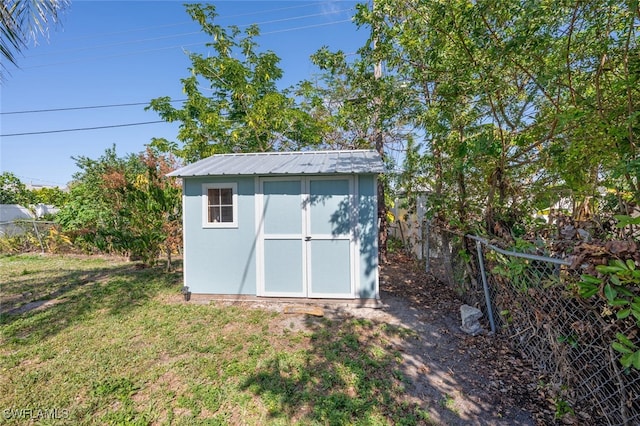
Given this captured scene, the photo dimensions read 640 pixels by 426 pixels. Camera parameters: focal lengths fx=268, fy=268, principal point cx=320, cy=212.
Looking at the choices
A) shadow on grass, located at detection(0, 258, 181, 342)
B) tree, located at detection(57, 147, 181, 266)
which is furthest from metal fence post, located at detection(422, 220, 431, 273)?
tree, located at detection(57, 147, 181, 266)

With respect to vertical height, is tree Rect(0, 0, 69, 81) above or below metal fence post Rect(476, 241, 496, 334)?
above

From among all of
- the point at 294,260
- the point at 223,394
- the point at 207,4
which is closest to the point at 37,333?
the point at 223,394

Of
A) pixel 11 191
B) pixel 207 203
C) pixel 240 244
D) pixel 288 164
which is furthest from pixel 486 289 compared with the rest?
pixel 11 191

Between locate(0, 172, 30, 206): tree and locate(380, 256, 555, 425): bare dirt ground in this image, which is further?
locate(0, 172, 30, 206): tree

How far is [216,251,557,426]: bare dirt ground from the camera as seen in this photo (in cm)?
234

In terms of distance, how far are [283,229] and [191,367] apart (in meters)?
2.40

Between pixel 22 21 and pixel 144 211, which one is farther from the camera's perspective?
pixel 144 211

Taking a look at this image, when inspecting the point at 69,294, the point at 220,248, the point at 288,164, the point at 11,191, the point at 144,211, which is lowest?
the point at 69,294

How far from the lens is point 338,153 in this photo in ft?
19.3

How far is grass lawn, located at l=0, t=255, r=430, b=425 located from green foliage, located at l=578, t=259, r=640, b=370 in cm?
151

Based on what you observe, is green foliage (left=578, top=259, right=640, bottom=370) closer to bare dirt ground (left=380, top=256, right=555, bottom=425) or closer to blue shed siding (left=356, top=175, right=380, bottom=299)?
bare dirt ground (left=380, top=256, right=555, bottom=425)

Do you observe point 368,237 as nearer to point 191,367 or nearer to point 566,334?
point 566,334

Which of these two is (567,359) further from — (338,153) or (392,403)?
(338,153)

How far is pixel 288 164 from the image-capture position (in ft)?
16.5
